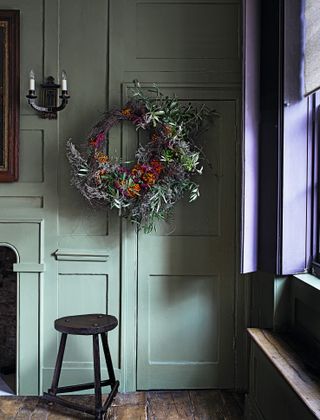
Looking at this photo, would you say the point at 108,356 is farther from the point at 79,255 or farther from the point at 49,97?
the point at 49,97

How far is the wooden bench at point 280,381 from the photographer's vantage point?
5.99 ft

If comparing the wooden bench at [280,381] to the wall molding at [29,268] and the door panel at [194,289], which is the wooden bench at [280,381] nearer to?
the door panel at [194,289]

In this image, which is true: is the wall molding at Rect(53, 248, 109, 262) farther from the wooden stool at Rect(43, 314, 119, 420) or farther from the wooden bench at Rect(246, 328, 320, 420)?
the wooden bench at Rect(246, 328, 320, 420)

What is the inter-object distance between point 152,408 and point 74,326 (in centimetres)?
73

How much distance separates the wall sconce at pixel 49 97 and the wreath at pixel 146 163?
0.26 m

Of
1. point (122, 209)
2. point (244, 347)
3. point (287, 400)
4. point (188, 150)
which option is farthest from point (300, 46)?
point (244, 347)

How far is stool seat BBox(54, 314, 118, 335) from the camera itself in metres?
2.72

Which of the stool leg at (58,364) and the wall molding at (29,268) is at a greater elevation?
the wall molding at (29,268)

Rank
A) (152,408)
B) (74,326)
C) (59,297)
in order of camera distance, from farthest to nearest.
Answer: (59,297) → (152,408) → (74,326)

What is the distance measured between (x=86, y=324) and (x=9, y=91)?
1547mm

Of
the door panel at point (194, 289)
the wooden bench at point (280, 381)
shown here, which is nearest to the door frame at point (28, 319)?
the door panel at point (194, 289)

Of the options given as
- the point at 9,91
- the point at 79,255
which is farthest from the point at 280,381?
the point at 9,91

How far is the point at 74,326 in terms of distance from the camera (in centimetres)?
275

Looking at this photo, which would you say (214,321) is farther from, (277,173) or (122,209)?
(277,173)
